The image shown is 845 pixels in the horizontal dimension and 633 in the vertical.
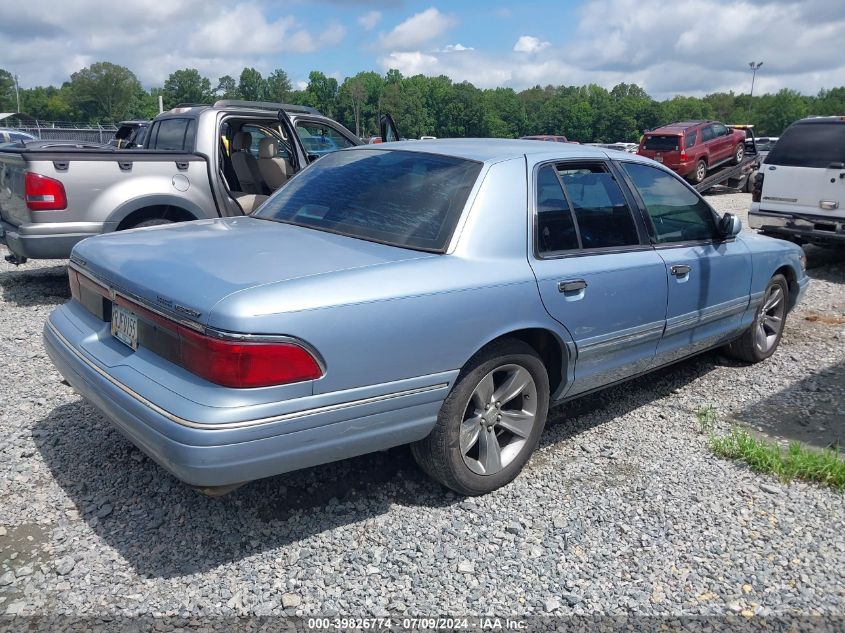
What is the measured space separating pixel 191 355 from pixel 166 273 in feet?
1.41

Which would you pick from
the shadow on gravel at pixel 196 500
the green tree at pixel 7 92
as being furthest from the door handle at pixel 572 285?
the green tree at pixel 7 92

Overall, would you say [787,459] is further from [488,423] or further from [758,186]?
[758,186]

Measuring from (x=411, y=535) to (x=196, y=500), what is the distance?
3.33 feet

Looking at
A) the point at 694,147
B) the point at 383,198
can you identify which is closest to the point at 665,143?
the point at 694,147

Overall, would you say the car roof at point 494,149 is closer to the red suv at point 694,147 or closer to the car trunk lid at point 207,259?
the car trunk lid at point 207,259

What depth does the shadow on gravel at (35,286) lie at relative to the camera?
6.87 metres

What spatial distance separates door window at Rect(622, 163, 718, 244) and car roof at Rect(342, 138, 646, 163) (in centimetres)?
19

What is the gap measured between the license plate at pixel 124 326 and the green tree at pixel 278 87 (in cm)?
12435

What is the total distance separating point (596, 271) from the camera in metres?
3.62

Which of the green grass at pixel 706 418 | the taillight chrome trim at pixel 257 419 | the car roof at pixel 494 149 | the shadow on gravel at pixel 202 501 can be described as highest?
the car roof at pixel 494 149

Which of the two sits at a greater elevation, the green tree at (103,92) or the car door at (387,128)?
the green tree at (103,92)

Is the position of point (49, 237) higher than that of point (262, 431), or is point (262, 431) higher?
point (49, 237)

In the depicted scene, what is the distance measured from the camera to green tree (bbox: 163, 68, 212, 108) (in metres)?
117

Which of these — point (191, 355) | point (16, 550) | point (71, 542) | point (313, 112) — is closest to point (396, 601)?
point (191, 355)
